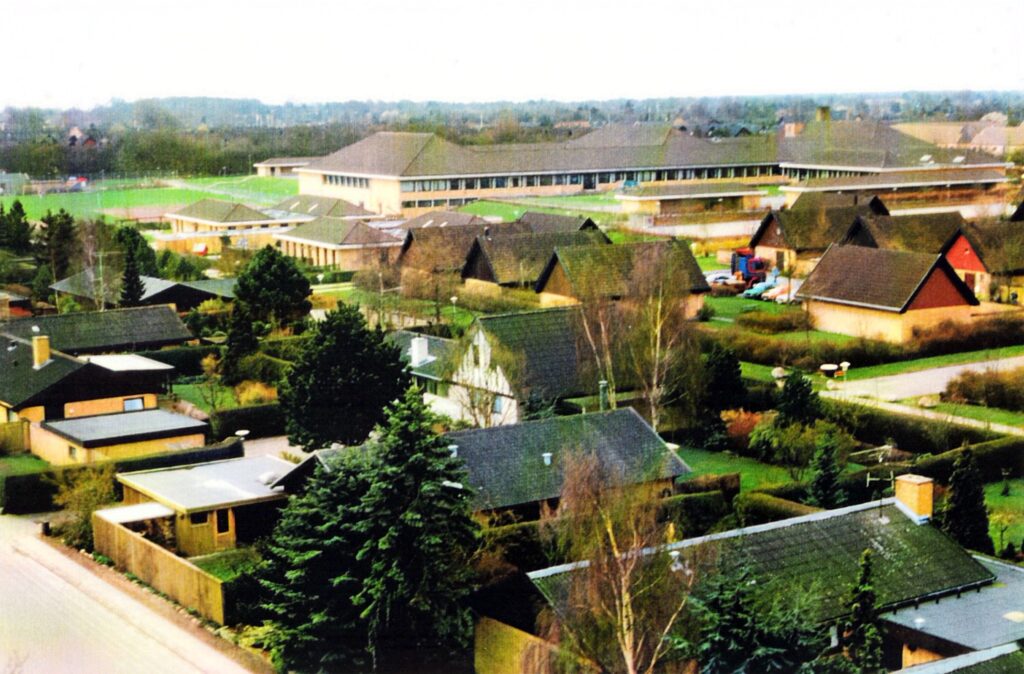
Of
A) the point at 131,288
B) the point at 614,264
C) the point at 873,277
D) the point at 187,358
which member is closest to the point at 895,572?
the point at 614,264

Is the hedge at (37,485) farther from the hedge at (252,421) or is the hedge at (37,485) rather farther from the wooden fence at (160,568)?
the hedge at (252,421)

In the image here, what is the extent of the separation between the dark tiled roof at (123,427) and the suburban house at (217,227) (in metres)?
18.3

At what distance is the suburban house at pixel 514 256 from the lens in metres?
27.4

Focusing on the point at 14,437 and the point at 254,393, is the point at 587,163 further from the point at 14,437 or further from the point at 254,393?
the point at 14,437

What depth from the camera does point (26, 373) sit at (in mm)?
18828

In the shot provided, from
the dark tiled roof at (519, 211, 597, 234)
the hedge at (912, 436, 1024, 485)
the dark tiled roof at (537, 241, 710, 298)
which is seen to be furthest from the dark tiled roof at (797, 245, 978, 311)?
the hedge at (912, 436, 1024, 485)

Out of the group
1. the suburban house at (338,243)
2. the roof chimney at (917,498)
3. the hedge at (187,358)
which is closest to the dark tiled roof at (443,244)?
the suburban house at (338,243)

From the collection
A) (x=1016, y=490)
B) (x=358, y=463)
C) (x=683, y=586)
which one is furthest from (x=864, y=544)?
(x=1016, y=490)

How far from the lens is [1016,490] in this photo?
611 inches

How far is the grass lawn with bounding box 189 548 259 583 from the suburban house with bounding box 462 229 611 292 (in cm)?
1386

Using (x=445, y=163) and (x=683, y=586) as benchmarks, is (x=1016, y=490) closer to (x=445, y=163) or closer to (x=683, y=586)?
(x=683, y=586)

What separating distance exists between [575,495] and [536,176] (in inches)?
1432

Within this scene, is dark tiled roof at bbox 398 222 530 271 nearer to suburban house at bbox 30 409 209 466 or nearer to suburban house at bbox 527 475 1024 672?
suburban house at bbox 30 409 209 466

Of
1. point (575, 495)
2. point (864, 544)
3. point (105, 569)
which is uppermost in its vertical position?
point (575, 495)
